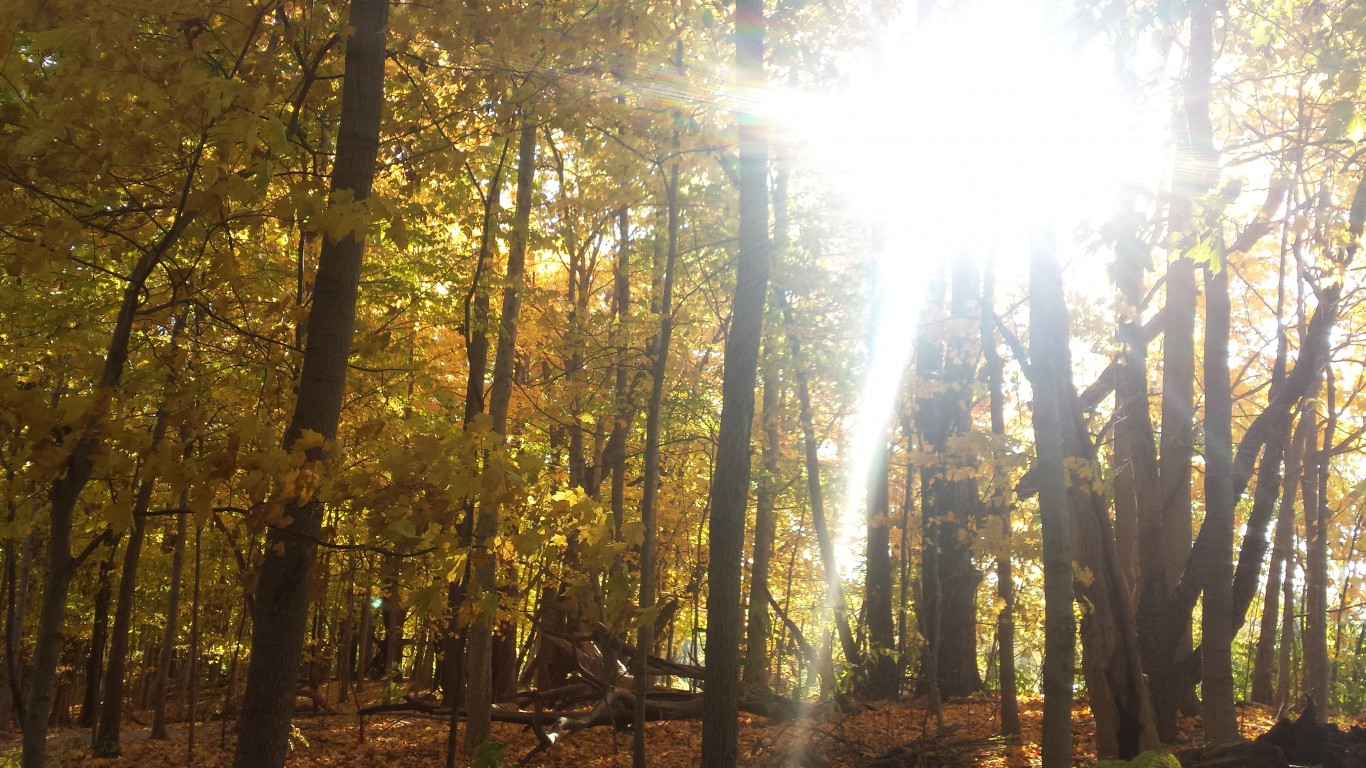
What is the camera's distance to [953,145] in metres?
7.30

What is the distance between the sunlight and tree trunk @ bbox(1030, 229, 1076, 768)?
421 millimetres

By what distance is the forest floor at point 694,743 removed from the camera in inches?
323

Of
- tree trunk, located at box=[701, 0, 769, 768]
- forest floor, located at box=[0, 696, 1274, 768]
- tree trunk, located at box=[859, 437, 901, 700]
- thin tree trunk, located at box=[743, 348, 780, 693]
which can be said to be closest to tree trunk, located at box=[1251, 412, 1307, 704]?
forest floor, located at box=[0, 696, 1274, 768]

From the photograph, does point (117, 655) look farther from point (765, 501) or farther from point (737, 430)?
point (737, 430)

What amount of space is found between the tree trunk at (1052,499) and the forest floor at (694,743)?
2.91 metres

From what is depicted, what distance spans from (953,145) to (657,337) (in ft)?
20.8

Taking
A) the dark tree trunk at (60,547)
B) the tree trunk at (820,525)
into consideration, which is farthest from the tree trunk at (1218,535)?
the dark tree trunk at (60,547)

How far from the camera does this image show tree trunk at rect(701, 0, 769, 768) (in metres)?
5.46

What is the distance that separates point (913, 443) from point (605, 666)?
15.6ft

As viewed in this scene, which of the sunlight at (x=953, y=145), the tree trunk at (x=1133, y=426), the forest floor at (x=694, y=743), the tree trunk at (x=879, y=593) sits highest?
the sunlight at (x=953, y=145)

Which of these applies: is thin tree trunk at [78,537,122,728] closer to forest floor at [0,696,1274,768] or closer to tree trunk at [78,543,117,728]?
tree trunk at [78,543,117,728]

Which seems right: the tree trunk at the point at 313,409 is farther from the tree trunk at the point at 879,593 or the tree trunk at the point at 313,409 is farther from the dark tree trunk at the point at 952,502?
the tree trunk at the point at 879,593

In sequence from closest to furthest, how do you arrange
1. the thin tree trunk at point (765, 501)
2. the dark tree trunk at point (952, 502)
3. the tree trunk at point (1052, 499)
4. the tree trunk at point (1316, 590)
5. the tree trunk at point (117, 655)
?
1. the tree trunk at point (1052, 499)
2. the dark tree trunk at point (952, 502)
3. the tree trunk at point (117, 655)
4. the tree trunk at point (1316, 590)
5. the thin tree trunk at point (765, 501)

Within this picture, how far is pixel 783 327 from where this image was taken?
11828mm
